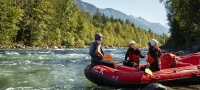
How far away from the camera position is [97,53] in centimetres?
981

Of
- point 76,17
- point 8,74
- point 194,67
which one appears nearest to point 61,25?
point 76,17

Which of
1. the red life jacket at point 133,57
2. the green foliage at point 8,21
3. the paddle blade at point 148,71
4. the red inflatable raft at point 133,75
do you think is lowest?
the red inflatable raft at point 133,75

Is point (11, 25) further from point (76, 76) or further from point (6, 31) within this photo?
point (76, 76)

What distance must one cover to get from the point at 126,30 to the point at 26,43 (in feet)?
301

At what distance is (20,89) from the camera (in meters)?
9.30

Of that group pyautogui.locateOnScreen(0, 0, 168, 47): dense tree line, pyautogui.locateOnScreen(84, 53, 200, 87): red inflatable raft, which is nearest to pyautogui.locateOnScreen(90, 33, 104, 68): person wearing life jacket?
pyautogui.locateOnScreen(84, 53, 200, 87): red inflatable raft

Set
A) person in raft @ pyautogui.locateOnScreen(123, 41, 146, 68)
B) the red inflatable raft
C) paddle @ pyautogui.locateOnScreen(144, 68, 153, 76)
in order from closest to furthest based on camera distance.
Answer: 1. paddle @ pyautogui.locateOnScreen(144, 68, 153, 76)
2. the red inflatable raft
3. person in raft @ pyautogui.locateOnScreen(123, 41, 146, 68)

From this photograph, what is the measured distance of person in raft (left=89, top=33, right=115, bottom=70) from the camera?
9.60 metres

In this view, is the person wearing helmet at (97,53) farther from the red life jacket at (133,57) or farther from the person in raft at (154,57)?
the person in raft at (154,57)

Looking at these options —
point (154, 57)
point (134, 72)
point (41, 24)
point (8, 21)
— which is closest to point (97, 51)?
point (134, 72)

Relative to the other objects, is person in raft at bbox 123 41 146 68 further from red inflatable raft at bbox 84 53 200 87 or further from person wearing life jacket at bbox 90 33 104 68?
person wearing life jacket at bbox 90 33 104 68

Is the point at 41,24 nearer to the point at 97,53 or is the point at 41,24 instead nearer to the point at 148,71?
the point at 97,53

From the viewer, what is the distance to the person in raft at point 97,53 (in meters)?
9.60

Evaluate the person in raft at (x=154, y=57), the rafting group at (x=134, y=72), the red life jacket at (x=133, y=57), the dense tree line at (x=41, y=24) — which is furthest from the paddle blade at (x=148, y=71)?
the dense tree line at (x=41, y=24)
